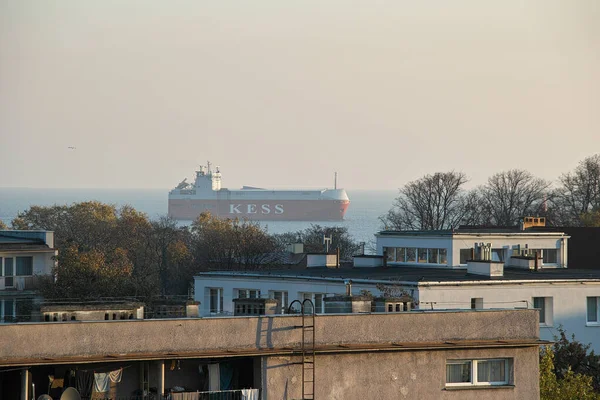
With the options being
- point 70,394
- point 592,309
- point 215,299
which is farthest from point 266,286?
point 70,394

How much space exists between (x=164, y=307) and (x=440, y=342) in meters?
4.44

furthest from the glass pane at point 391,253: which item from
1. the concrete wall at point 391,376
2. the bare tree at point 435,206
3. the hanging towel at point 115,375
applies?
the bare tree at point 435,206

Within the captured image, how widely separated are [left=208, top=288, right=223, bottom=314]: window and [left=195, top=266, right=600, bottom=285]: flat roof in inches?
18.6

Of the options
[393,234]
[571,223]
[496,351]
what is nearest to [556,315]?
[393,234]

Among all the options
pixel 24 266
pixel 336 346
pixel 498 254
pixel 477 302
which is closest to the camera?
pixel 336 346

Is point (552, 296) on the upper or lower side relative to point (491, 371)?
upper

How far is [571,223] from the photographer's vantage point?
290 feet

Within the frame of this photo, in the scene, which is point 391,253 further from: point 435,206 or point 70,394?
point 435,206

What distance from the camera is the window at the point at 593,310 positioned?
3647cm

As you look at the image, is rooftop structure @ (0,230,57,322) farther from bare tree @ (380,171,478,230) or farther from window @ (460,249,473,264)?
bare tree @ (380,171,478,230)

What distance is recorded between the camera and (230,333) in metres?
16.1

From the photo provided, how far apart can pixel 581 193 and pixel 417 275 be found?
A: 198 ft

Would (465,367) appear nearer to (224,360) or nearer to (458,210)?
(224,360)

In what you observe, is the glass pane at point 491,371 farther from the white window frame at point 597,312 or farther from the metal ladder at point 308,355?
the white window frame at point 597,312
